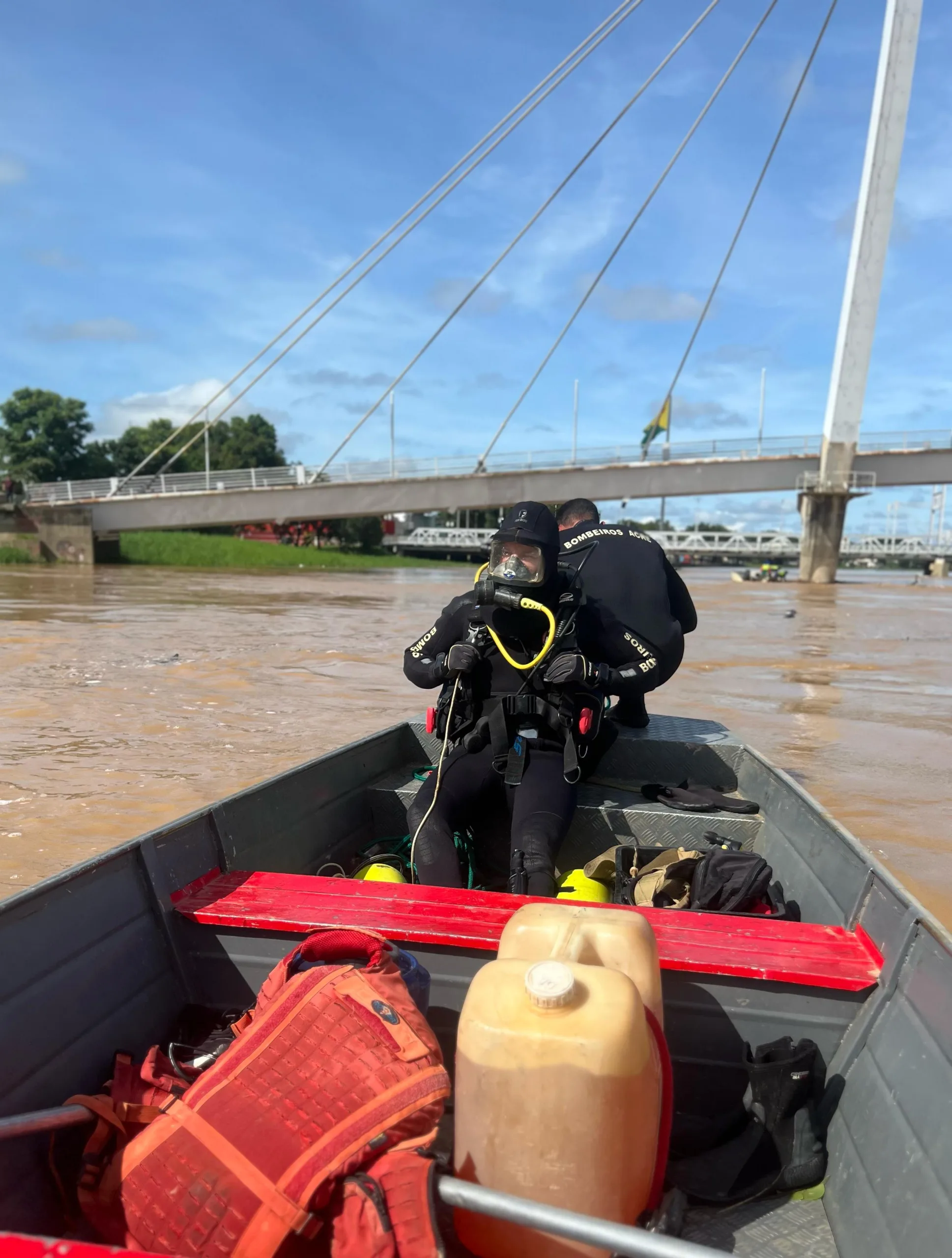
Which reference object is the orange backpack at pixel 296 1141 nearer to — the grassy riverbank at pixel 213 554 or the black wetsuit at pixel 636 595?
the black wetsuit at pixel 636 595

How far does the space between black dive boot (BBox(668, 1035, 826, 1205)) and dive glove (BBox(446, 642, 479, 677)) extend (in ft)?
5.26

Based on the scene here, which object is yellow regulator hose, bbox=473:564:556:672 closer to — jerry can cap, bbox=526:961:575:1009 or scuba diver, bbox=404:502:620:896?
scuba diver, bbox=404:502:620:896

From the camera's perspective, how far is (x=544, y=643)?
340 centimetres

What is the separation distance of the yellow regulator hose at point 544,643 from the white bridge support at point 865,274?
35397 millimetres

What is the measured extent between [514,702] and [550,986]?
181 centimetres

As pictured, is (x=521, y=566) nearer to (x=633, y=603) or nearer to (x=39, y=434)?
(x=633, y=603)

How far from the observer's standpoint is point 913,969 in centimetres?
190

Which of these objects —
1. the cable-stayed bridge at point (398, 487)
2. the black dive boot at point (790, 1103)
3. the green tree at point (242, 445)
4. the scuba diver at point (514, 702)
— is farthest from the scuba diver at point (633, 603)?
the green tree at point (242, 445)

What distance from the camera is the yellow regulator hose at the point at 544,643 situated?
3.19 meters

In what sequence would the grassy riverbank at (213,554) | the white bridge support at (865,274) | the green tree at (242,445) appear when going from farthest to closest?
the green tree at (242,445) < the grassy riverbank at (213,554) < the white bridge support at (865,274)

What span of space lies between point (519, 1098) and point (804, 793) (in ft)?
6.53

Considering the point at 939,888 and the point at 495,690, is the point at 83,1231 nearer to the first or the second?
the point at 495,690

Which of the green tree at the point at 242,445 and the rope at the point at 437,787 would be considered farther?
the green tree at the point at 242,445

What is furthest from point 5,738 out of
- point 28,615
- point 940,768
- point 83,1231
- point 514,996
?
point 28,615
